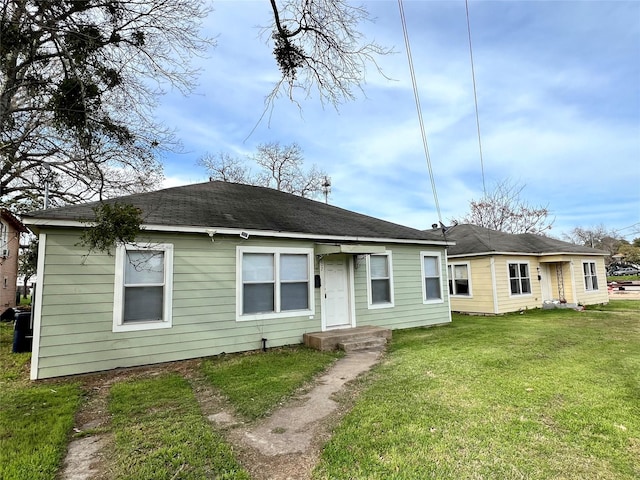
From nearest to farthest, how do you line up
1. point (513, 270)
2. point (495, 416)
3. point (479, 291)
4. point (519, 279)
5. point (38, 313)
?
point (495, 416), point (38, 313), point (479, 291), point (513, 270), point (519, 279)

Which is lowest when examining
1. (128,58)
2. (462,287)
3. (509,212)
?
(462,287)

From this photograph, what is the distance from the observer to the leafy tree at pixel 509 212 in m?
30.1

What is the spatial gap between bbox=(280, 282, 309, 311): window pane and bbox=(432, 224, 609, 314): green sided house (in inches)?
338

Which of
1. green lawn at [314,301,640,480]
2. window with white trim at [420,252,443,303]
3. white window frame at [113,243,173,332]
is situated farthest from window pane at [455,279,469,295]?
white window frame at [113,243,173,332]

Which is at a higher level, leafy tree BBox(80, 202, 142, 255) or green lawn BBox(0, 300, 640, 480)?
leafy tree BBox(80, 202, 142, 255)

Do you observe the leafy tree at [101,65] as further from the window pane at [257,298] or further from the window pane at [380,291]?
the window pane at [380,291]

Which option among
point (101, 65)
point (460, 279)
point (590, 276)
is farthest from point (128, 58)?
point (590, 276)

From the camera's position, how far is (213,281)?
22.8 feet

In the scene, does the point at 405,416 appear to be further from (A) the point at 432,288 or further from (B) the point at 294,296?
(A) the point at 432,288

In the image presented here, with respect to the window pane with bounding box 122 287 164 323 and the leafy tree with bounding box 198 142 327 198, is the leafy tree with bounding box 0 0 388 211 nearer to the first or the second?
the window pane with bounding box 122 287 164 323

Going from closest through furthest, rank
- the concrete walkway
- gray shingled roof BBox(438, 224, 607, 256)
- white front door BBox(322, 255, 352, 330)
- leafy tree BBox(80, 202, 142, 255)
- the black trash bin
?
the concrete walkway < leafy tree BBox(80, 202, 142, 255) < the black trash bin < white front door BBox(322, 255, 352, 330) < gray shingled roof BBox(438, 224, 607, 256)

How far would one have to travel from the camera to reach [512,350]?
6719 mm

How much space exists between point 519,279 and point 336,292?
390 inches

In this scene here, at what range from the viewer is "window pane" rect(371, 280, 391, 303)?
365 inches
